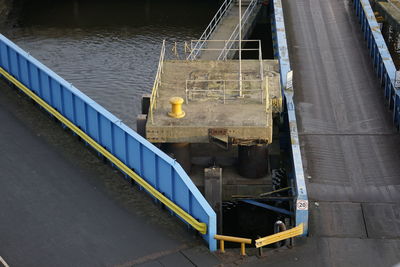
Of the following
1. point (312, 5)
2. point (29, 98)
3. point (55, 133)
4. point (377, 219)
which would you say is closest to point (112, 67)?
point (312, 5)

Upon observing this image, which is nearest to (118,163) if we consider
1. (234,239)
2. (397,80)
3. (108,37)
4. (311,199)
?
(234,239)

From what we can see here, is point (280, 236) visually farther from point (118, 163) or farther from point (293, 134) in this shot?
point (293, 134)

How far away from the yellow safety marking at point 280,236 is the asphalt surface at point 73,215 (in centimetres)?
107

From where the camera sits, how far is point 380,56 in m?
25.0

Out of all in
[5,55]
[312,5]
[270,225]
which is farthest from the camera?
[312,5]

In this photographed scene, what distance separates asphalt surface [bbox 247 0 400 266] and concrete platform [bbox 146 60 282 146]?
1932 mm

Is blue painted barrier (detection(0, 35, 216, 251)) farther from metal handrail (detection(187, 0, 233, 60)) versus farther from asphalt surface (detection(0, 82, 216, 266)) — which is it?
metal handrail (detection(187, 0, 233, 60))

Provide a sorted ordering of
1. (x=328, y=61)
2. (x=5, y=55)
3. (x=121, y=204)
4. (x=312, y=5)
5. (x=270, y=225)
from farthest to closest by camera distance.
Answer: (x=312, y=5) < (x=328, y=61) < (x=5, y=55) < (x=270, y=225) < (x=121, y=204)

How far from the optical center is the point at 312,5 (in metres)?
33.5

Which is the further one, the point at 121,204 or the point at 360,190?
the point at 360,190

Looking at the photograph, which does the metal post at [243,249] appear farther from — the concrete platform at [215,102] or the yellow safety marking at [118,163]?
the concrete platform at [215,102]

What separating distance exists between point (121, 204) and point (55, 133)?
4256 mm

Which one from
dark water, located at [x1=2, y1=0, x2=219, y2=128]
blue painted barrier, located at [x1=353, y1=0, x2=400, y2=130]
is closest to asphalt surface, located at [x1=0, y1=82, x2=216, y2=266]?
blue painted barrier, located at [x1=353, y1=0, x2=400, y2=130]

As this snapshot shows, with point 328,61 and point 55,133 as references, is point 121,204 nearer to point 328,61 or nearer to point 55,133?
point 55,133
